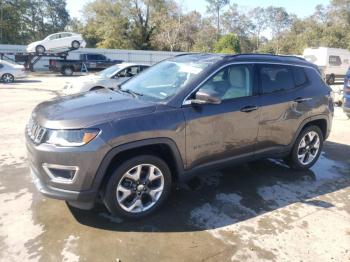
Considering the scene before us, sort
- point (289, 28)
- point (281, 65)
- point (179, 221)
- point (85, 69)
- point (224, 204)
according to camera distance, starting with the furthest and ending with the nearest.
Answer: point (289, 28) < point (85, 69) < point (281, 65) < point (224, 204) < point (179, 221)

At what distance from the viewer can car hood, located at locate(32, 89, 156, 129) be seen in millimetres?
3240

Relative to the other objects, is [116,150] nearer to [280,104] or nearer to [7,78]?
[280,104]

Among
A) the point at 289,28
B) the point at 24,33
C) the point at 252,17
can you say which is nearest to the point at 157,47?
the point at 24,33

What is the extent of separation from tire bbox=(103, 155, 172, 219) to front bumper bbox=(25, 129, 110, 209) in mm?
206

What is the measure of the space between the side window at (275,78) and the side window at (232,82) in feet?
0.72

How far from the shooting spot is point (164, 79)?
14.3ft

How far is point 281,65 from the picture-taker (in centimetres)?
480

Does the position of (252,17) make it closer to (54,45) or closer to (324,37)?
(324,37)

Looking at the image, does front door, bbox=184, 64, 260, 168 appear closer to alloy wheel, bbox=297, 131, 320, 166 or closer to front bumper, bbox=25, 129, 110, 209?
front bumper, bbox=25, 129, 110, 209

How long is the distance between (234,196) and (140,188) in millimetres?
1360

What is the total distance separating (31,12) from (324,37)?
4381 centimetres

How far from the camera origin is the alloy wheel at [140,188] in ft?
11.6

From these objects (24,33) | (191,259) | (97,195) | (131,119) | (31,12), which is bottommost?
(191,259)

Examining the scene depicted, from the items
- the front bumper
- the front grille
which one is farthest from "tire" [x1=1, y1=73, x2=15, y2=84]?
the front bumper
